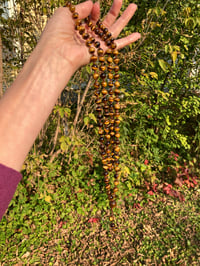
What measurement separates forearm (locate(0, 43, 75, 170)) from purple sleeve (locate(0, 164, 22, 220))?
5cm

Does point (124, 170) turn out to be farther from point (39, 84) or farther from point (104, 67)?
point (39, 84)

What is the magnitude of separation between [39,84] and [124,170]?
2.24 m

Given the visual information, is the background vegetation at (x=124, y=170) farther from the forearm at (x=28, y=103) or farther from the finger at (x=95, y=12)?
the forearm at (x=28, y=103)

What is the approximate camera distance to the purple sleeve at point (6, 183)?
0.94 meters

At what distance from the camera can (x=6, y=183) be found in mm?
950

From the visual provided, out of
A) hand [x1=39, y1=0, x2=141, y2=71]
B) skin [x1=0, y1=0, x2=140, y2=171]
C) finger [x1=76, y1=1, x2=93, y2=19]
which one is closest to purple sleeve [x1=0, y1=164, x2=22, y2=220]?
skin [x1=0, y1=0, x2=140, y2=171]

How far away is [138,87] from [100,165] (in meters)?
1.64

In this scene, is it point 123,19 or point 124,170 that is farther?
point 124,170

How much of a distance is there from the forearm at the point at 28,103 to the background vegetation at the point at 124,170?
109cm

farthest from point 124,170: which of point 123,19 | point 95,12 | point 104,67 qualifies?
point 95,12

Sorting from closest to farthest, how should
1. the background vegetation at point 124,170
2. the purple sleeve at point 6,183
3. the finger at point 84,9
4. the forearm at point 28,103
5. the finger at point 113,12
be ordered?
the purple sleeve at point 6,183 → the forearm at point 28,103 → the finger at point 84,9 → the finger at point 113,12 → the background vegetation at point 124,170

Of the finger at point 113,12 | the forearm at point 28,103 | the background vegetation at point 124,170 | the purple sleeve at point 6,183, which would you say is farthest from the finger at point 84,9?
the purple sleeve at point 6,183

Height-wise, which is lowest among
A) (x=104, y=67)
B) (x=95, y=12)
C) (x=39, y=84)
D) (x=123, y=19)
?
(x=104, y=67)

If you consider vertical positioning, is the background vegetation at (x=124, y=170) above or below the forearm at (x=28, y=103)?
below
